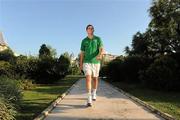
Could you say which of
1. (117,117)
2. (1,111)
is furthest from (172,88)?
(1,111)

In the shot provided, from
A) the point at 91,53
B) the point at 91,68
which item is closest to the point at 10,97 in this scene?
the point at 91,68

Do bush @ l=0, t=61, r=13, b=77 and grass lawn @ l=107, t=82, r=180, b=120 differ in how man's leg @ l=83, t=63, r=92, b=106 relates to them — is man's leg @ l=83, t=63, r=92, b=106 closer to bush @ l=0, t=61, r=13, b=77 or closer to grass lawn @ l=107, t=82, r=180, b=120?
grass lawn @ l=107, t=82, r=180, b=120

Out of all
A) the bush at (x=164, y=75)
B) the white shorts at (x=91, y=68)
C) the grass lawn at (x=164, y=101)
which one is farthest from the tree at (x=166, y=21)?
the white shorts at (x=91, y=68)

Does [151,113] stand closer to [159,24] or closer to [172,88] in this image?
[172,88]

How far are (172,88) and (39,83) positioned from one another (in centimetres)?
1293

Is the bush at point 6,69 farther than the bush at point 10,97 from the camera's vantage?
Yes

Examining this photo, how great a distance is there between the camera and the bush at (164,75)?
70.4 feet

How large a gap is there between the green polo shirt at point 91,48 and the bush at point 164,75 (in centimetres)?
1040

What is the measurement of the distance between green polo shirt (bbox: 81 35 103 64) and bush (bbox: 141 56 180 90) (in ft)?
34.1

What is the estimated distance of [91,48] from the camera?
471 inches

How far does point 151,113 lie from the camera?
35.1ft

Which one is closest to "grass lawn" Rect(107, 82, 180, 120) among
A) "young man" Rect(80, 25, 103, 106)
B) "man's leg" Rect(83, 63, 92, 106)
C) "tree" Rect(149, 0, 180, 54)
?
"man's leg" Rect(83, 63, 92, 106)

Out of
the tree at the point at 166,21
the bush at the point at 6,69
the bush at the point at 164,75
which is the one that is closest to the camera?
the bush at the point at 164,75

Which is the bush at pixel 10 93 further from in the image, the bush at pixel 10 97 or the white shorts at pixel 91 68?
the white shorts at pixel 91 68
